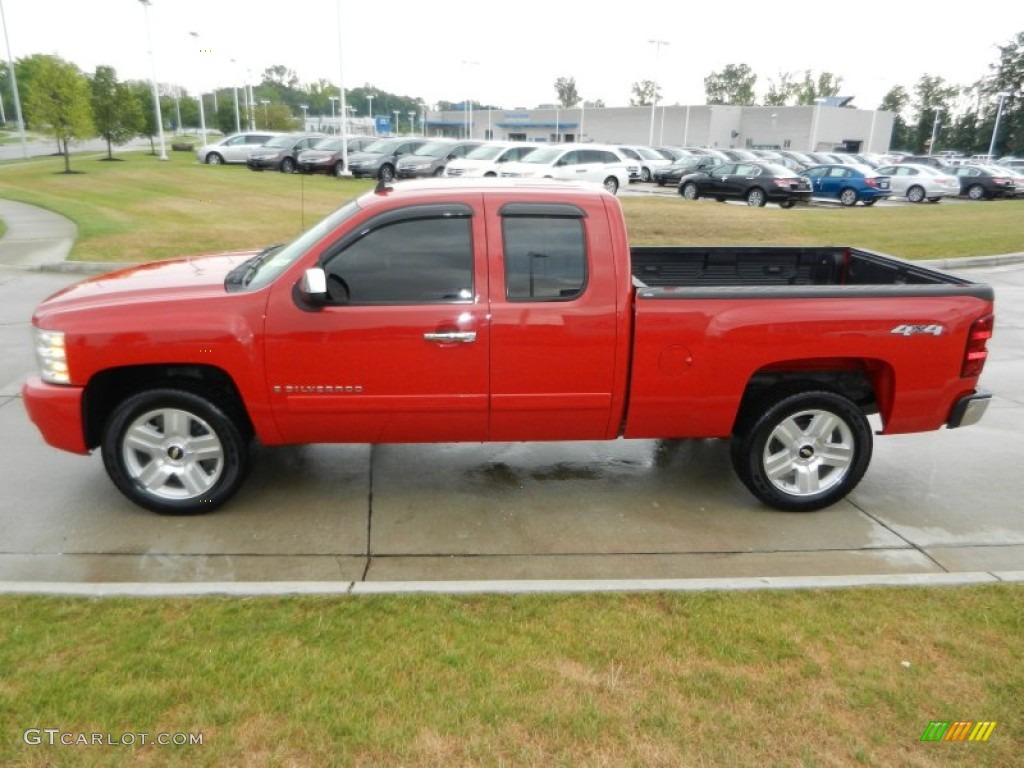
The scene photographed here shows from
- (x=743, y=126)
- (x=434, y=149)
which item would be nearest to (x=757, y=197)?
(x=434, y=149)

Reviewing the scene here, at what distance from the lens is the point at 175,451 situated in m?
4.69

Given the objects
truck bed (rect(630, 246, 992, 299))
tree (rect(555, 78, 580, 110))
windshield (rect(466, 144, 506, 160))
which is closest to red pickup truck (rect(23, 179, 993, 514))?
truck bed (rect(630, 246, 992, 299))

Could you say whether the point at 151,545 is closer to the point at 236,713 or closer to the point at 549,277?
A: the point at 236,713

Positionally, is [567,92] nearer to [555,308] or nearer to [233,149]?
[233,149]

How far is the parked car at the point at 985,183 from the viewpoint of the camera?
106 feet

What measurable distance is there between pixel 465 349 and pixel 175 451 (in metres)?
1.80

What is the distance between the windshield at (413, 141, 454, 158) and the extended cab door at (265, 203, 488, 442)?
27.0 meters

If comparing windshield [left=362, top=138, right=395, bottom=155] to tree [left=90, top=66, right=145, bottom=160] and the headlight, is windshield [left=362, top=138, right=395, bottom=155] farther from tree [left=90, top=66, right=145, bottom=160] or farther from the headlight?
the headlight

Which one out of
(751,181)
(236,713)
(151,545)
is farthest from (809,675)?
(751,181)

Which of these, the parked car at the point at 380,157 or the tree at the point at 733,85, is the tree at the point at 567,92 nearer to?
the tree at the point at 733,85

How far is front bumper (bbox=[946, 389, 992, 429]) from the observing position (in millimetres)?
4816

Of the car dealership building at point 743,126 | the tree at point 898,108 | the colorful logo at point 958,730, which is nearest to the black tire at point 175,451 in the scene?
the colorful logo at point 958,730

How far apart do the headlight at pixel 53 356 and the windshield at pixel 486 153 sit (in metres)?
23.9

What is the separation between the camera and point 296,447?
19.4 feet
